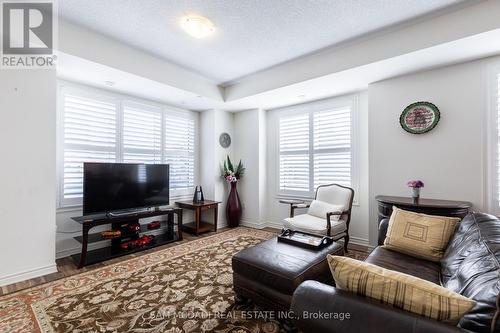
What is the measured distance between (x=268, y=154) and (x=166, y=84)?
7.91 ft

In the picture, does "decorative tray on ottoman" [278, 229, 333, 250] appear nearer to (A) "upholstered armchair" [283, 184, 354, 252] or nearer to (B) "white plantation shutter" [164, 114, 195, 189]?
(A) "upholstered armchair" [283, 184, 354, 252]

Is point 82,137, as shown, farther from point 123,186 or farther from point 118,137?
point 123,186

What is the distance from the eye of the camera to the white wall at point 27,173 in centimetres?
251

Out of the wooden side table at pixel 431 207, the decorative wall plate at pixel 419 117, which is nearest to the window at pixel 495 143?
the wooden side table at pixel 431 207

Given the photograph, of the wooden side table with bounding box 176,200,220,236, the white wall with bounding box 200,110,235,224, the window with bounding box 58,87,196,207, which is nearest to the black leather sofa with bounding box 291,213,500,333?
the wooden side table with bounding box 176,200,220,236

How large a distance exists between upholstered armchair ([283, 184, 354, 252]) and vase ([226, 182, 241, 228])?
1.47 m

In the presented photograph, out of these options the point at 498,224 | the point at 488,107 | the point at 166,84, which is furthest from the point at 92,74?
the point at 488,107

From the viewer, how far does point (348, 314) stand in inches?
38.1

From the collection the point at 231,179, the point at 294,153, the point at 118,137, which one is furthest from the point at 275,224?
the point at 118,137

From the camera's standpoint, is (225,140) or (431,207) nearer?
(431,207)

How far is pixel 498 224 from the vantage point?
1.65 m

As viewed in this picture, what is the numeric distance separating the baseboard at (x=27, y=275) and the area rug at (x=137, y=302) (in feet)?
0.99

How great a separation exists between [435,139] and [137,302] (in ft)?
12.2

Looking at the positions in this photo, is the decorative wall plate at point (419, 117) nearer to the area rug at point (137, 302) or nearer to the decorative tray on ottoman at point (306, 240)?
the decorative tray on ottoman at point (306, 240)
